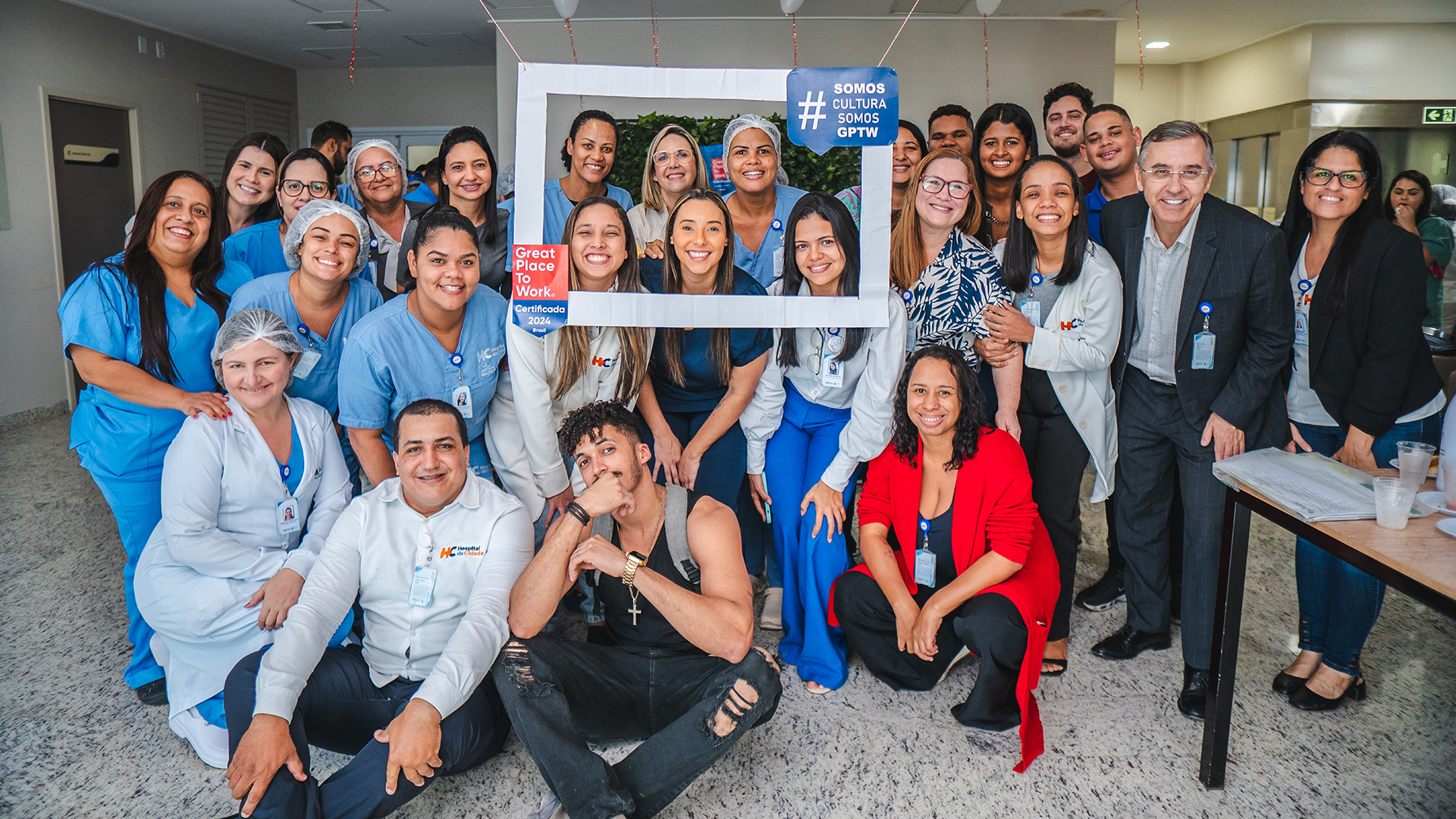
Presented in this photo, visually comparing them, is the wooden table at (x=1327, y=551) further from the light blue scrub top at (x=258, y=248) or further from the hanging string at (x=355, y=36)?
the hanging string at (x=355, y=36)

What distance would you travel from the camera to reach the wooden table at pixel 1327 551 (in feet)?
4.91

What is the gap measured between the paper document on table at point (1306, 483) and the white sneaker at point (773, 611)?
145cm

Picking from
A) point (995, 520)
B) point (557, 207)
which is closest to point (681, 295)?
point (995, 520)

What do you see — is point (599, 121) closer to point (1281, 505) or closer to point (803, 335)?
point (803, 335)

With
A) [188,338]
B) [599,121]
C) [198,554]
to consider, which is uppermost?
[599,121]

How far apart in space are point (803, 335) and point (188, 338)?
1.88 meters

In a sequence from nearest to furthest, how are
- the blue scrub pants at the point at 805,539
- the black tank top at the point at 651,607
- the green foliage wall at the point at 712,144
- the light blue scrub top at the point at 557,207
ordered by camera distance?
the black tank top at the point at 651,607, the blue scrub pants at the point at 805,539, the light blue scrub top at the point at 557,207, the green foliage wall at the point at 712,144

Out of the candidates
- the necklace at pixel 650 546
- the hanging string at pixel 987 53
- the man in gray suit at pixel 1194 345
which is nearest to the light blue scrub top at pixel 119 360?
the necklace at pixel 650 546

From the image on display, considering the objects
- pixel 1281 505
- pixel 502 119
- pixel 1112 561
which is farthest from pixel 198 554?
pixel 502 119

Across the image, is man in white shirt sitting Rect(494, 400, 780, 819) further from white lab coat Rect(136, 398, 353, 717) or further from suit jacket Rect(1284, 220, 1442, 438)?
suit jacket Rect(1284, 220, 1442, 438)

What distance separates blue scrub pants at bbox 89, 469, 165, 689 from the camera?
249 centimetres

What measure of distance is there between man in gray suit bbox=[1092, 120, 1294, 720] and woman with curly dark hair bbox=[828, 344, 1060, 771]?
1.33ft

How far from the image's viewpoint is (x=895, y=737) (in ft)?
7.57

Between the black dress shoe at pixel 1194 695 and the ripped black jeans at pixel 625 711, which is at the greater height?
the ripped black jeans at pixel 625 711
